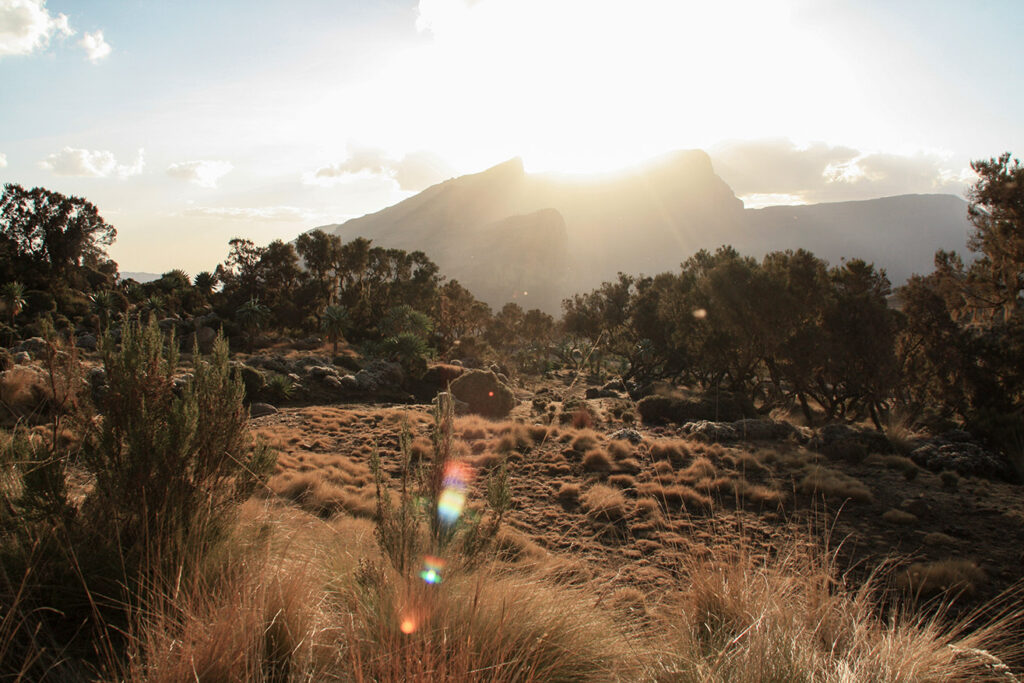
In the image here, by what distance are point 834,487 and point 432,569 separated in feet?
29.0

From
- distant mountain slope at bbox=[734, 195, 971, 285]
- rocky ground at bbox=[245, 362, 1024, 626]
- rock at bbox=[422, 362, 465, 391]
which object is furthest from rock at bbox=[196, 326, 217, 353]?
distant mountain slope at bbox=[734, 195, 971, 285]

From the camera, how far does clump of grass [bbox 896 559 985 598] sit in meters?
5.32

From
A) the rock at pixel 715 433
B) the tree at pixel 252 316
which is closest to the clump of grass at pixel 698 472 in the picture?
the rock at pixel 715 433

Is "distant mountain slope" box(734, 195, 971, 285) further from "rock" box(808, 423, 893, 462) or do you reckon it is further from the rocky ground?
the rocky ground

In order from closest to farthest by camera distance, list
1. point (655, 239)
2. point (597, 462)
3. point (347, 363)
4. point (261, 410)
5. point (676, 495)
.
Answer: point (676, 495) < point (597, 462) < point (261, 410) < point (347, 363) < point (655, 239)

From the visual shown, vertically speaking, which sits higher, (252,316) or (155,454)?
(252,316)

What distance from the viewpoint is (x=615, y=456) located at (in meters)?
12.1

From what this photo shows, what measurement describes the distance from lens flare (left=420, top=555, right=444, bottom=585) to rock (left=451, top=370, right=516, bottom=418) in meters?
18.4

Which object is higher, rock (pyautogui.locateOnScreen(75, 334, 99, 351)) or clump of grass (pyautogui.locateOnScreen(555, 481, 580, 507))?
rock (pyautogui.locateOnScreen(75, 334, 99, 351))

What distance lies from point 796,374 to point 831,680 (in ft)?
57.4

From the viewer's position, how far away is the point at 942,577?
216 inches

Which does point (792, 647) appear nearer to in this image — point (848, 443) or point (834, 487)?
point (834, 487)

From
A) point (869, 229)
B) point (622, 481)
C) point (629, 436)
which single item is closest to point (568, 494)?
point (622, 481)

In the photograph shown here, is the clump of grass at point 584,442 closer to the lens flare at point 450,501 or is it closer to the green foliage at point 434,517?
the lens flare at point 450,501
